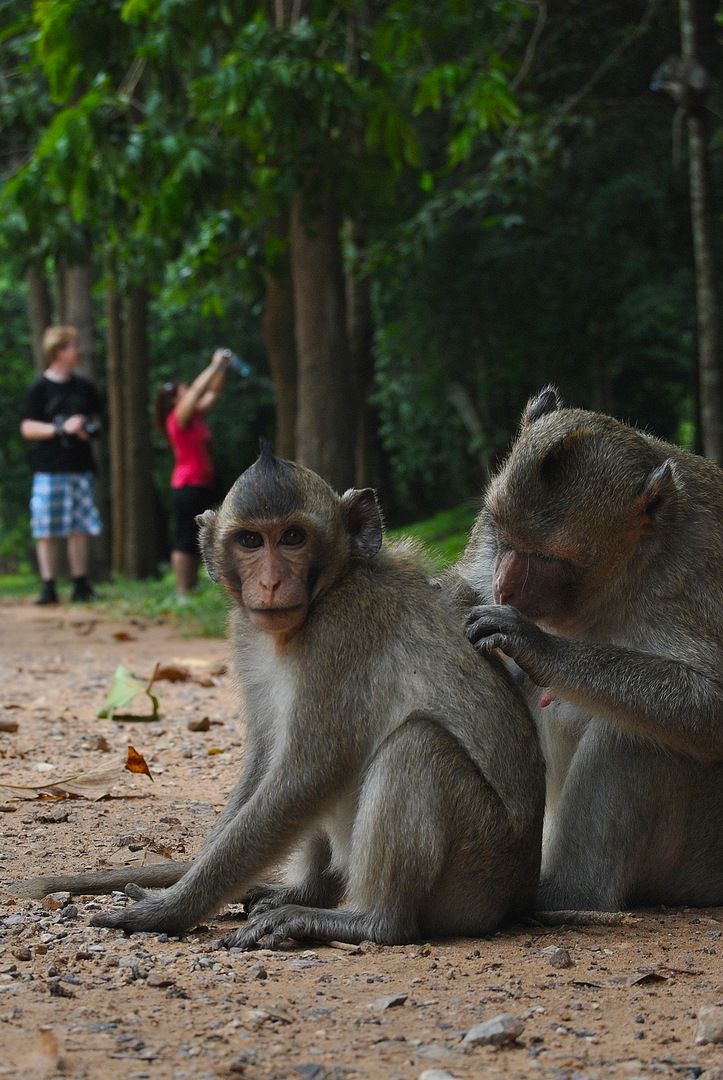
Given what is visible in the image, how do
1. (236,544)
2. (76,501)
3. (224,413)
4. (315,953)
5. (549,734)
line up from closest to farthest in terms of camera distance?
(315,953)
(236,544)
(549,734)
(76,501)
(224,413)

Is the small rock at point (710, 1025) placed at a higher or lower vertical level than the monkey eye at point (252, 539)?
lower

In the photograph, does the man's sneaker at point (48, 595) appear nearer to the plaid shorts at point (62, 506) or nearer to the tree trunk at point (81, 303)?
the plaid shorts at point (62, 506)

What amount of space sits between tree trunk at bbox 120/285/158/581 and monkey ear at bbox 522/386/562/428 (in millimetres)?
15511

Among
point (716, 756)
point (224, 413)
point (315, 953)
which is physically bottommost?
point (315, 953)

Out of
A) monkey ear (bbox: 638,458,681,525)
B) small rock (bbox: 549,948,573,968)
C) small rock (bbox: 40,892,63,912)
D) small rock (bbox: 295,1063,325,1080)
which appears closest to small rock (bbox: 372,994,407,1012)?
small rock (bbox: 295,1063,325,1080)

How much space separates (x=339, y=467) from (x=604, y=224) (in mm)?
7714

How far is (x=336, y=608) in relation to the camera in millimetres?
4230

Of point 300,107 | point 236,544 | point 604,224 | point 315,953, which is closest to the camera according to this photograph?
point 315,953

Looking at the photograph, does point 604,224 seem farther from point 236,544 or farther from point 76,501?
point 236,544

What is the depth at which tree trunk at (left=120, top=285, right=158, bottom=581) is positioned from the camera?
66.2ft

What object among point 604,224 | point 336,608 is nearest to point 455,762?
point 336,608

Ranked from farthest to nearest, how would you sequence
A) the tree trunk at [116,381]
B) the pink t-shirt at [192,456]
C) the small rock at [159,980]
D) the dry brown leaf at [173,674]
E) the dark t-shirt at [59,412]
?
the tree trunk at [116,381] < the dark t-shirt at [59,412] < the pink t-shirt at [192,456] < the dry brown leaf at [173,674] < the small rock at [159,980]

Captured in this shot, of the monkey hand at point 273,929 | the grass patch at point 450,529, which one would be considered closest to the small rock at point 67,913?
the monkey hand at point 273,929

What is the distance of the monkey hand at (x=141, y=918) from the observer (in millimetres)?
4023
